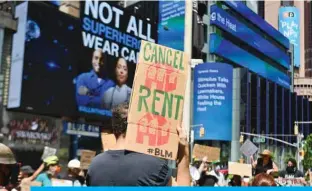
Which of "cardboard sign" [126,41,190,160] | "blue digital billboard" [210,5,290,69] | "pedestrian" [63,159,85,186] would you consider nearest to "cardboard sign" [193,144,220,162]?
"pedestrian" [63,159,85,186]

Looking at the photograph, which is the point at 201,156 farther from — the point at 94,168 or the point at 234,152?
the point at 234,152

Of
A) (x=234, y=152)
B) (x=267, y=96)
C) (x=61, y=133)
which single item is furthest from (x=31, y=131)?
(x=267, y=96)

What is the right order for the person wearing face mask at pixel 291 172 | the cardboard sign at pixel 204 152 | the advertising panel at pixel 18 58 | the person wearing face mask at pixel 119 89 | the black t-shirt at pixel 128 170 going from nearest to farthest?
the black t-shirt at pixel 128 170 → the person wearing face mask at pixel 291 172 → the cardboard sign at pixel 204 152 → the advertising panel at pixel 18 58 → the person wearing face mask at pixel 119 89

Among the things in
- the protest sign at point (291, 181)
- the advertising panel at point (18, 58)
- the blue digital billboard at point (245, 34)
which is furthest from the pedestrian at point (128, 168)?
the blue digital billboard at point (245, 34)

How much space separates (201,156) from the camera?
9828 mm

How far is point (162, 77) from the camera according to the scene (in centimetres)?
320

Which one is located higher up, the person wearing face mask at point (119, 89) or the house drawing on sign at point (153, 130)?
the person wearing face mask at point (119, 89)

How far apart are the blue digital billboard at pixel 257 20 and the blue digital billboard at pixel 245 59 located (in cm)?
480

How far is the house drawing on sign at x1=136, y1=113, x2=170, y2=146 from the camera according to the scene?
3.00 meters

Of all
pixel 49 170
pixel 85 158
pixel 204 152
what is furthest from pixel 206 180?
pixel 85 158

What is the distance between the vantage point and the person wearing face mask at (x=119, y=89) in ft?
137

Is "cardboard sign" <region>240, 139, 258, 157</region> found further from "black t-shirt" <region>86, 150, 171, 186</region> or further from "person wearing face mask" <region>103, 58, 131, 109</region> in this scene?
"person wearing face mask" <region>103, 58, 131, 109</region>

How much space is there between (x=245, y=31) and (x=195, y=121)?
19.9 metres

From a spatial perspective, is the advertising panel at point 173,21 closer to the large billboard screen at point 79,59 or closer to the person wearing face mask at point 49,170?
the large billboard screen at point 79,59
